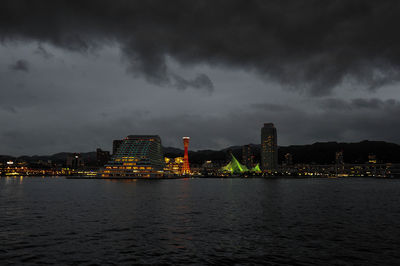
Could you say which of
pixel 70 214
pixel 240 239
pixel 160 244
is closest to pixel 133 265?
pixel 160 244

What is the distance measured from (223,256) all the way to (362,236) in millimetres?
16953

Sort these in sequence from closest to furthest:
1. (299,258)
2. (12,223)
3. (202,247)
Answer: (299,258), (202,247), (12,223)

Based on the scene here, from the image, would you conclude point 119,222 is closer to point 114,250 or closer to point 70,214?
point 70,214

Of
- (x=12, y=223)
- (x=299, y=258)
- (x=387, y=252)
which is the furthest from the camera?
(x=12, y=223)

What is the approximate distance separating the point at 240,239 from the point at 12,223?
2861 centimetres

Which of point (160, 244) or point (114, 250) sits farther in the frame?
point (160, 244)

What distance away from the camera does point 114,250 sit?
2617cm

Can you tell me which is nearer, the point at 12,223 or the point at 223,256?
the point at 223,256

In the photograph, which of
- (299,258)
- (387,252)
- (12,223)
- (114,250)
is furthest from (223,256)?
(12,223)

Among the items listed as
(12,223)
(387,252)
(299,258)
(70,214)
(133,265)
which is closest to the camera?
(133,265)

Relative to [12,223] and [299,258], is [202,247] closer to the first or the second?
[299,258]

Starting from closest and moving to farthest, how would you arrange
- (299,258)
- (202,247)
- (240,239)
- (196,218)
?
1. (299,258)
2. (202,247)
3. (240,239)
4. (196,218)

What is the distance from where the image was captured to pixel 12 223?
39.3 metres

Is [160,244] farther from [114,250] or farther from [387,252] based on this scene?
[387,252]
